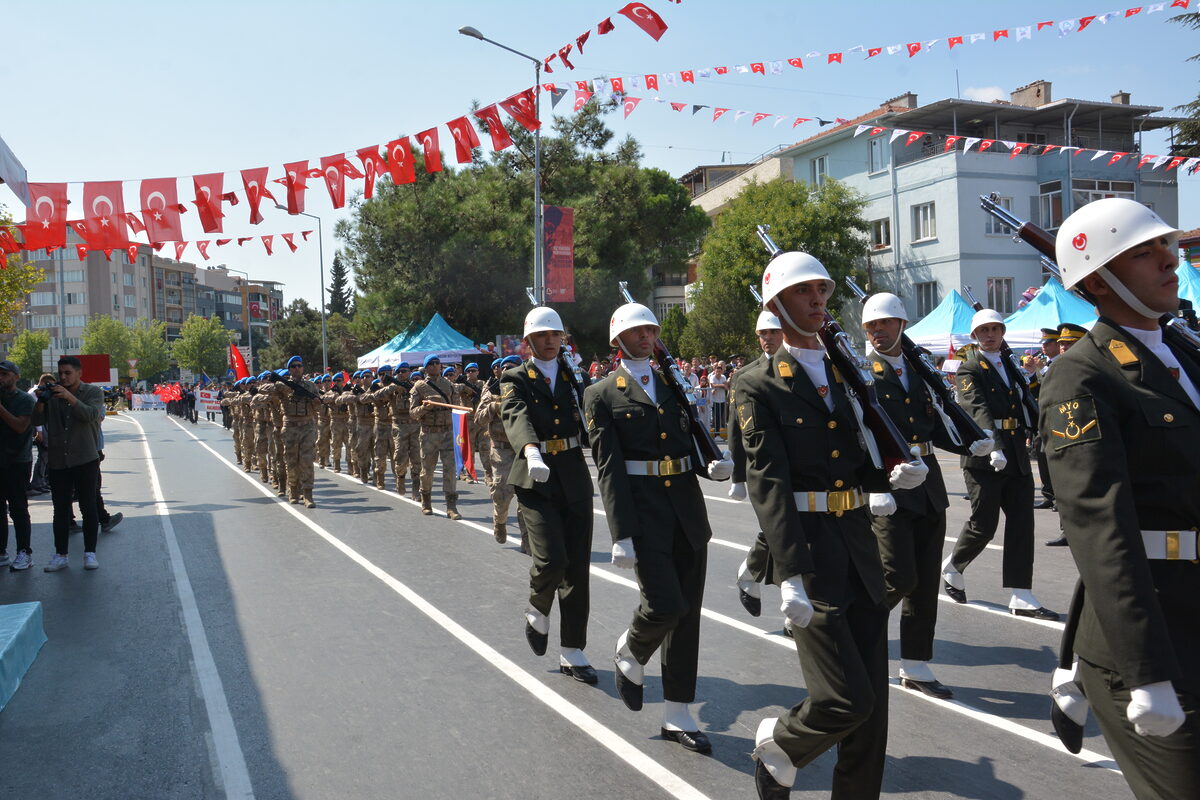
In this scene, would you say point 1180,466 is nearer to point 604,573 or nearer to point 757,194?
point 604,573

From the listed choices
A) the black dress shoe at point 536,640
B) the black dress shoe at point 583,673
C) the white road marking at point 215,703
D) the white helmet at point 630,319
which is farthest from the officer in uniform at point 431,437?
the white helmet at point 630,319

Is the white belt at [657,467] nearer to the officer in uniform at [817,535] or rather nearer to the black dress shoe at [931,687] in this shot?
the officer in uniform at [817,535]

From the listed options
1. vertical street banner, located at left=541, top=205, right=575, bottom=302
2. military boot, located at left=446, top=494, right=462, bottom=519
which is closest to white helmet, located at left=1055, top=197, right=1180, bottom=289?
military boot, located at left=446, top=494, right=462, bottom=519

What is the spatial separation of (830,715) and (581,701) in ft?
7.75

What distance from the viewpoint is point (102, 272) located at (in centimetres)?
11794

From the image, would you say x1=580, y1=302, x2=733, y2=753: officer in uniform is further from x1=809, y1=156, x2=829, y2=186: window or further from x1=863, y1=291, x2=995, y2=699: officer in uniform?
x1=809, y1=156, x2=829, y2=186: window

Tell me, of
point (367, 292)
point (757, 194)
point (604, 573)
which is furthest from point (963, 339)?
point (367, 292)

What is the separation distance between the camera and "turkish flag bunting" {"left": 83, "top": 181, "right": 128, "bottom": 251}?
51.2 ft

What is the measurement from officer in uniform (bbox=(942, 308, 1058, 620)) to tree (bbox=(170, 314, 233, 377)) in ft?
364

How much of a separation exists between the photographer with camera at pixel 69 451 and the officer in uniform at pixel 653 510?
23.2 feet

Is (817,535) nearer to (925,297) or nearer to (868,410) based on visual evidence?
(868,410)

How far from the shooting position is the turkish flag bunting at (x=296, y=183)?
1622cm

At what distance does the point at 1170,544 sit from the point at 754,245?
38.7 metres

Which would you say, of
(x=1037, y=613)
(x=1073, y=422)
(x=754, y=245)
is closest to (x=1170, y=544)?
(x=1073, y=422)
